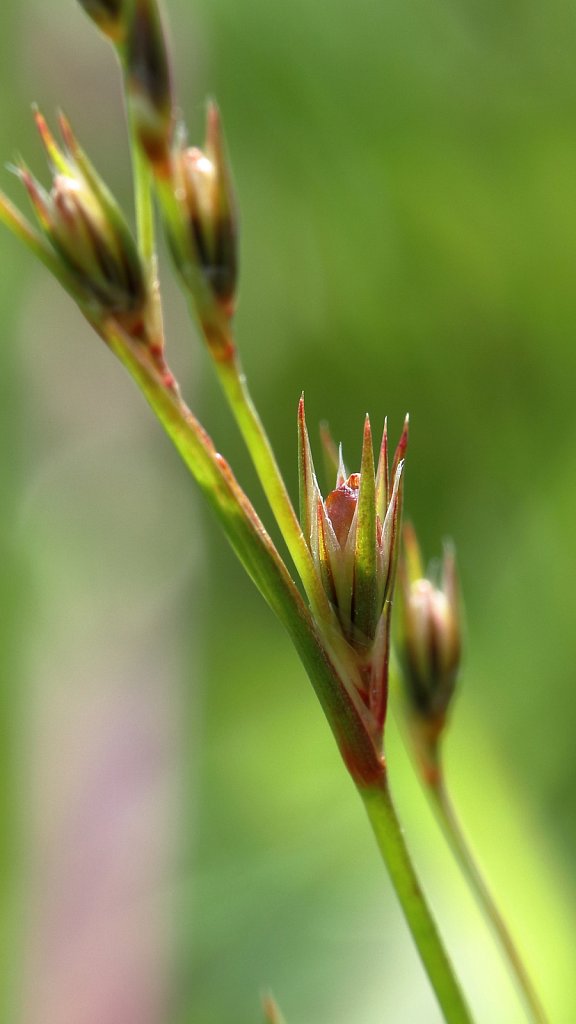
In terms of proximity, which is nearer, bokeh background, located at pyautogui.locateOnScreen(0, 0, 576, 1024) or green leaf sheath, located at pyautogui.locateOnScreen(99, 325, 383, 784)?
green leaf sheath, located at pyautogui.locateOnScreen(99, 325, 383, 784)

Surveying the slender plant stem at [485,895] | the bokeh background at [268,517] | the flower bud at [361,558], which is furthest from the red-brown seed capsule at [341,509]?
the bokeh background at [268,517]

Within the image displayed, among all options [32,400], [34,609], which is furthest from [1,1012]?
[32,400]

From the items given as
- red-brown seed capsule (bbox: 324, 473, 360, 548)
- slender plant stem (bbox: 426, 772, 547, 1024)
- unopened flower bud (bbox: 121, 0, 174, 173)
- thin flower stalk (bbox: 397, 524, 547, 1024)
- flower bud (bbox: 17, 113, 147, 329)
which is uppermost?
unopened flower bud (bbox: 121, 0, 174, 173)

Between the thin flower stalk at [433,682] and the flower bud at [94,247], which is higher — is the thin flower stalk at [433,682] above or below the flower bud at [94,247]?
below

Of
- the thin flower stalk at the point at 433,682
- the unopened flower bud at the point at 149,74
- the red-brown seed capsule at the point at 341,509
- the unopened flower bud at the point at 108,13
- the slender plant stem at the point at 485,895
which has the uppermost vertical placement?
the unopened flower bud at the point at 108,13

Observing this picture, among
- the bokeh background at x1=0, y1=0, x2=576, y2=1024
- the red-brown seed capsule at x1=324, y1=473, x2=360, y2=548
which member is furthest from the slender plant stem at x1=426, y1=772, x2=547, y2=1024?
the bokeh background at x1=0, y1=0, x2=576, y2=1024

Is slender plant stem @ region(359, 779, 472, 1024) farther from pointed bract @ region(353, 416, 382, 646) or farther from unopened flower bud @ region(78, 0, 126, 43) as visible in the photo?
A: unopened flower bud @ region(78, 0, 126, 43)

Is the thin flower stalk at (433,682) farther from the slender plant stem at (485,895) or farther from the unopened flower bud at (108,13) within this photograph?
the unopened flower bud at (108,13)
